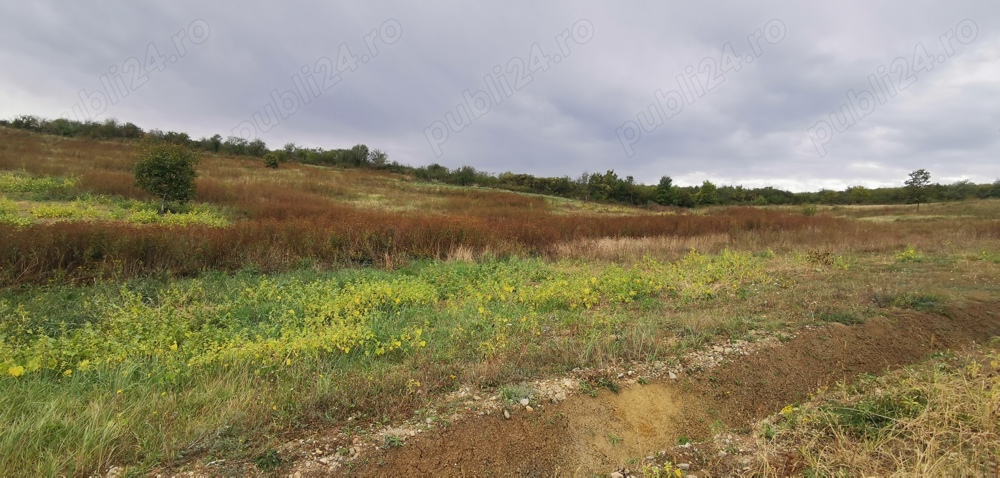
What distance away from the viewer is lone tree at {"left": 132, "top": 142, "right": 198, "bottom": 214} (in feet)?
49.6

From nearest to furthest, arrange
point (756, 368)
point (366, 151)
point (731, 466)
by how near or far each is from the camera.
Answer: point (731, 466)
point (756, 368)
point (366, 151)

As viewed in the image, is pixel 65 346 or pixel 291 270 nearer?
pixel 65 346

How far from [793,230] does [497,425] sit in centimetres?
2061

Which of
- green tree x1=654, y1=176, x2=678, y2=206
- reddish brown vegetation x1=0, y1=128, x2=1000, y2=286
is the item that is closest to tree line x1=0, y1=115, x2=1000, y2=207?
green tree x1=654, y1=176, x2=678, y2=206

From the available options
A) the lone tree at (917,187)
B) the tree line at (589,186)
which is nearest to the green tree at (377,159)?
the tree line at (589,186)

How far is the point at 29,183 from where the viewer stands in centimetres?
1588

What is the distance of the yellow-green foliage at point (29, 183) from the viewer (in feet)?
50.0

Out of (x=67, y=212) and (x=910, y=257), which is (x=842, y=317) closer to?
(x=910, y=257)

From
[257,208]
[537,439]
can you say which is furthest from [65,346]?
[257,208]

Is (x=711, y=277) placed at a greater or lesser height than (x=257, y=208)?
lesser

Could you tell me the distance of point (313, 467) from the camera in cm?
249

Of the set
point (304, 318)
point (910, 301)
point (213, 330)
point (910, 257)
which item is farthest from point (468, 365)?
point (910, 257)

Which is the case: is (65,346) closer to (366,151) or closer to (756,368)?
(756,368)

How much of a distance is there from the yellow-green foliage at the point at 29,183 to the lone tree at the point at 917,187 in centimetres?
6252
